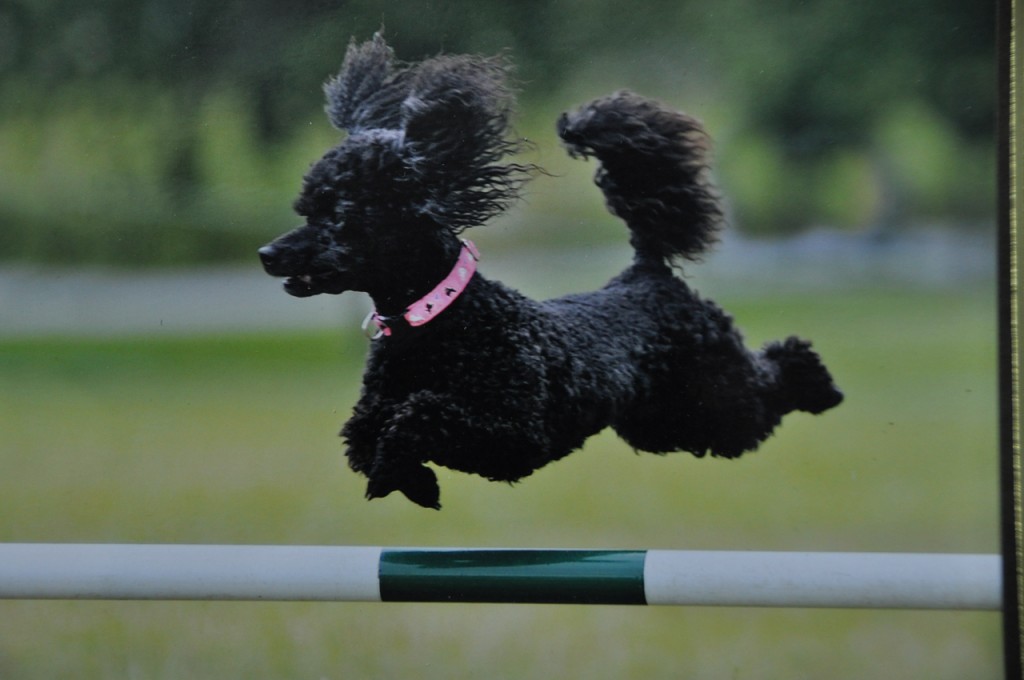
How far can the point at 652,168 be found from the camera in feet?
5.80

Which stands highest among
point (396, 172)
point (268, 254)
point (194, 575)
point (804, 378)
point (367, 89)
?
point (367, 89)

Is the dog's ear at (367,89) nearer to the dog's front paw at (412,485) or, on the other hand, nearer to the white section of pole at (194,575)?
the dog's front paw at (412,485)

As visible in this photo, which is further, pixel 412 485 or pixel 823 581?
pixel 412 485

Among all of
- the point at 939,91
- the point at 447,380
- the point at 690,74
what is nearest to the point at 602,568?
the point at 447,380

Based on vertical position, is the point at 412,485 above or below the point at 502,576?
above

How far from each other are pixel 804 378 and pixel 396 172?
0.73 metres

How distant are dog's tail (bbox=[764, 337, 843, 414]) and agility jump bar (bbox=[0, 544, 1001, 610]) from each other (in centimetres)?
25

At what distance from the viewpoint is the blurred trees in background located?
5.57ft

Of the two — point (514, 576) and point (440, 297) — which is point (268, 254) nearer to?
point (440, 297)

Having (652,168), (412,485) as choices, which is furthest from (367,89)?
(412,485)

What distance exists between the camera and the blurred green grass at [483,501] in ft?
5.70

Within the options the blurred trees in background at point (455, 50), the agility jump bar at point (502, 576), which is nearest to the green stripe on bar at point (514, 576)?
the agility jump bar at point (502, 576)

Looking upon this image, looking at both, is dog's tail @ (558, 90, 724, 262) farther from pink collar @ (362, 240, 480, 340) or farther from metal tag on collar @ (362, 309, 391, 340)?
metal tag on collar @ (362, 309, 391, 340)

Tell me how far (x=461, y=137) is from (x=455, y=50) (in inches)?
5.8
